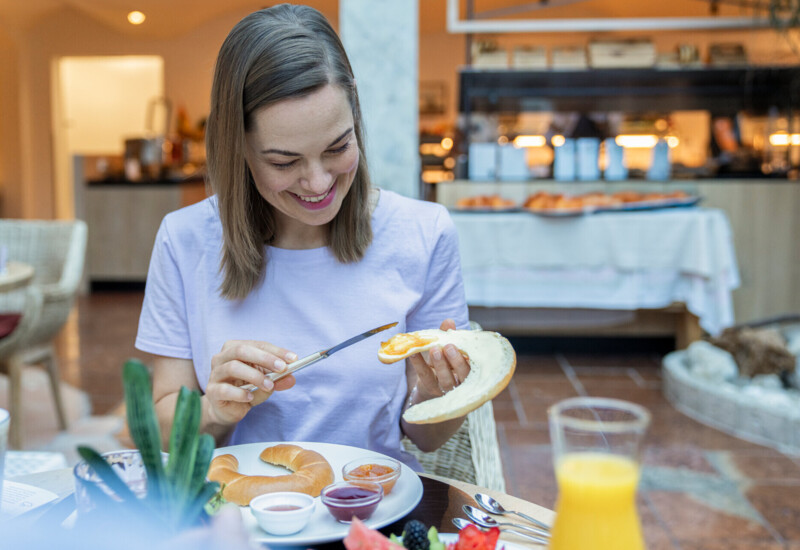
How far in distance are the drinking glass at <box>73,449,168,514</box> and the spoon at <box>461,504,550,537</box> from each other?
37cm

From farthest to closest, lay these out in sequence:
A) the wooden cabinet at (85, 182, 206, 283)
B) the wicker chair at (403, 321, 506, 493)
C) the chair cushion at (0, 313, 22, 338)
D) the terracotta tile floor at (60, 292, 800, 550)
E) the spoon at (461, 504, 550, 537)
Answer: the wooden cabinet at (85, 182, 206, 283), the chair cushion at (0, 313, 22, 338), the terracotta tile floor at (60, 292, 800, 550), the wicker chair at (403, 321, 506, 493), the spoon at (461, 504, 550, 537)

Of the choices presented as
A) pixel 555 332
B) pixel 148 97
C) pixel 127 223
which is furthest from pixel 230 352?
pixel 148 97

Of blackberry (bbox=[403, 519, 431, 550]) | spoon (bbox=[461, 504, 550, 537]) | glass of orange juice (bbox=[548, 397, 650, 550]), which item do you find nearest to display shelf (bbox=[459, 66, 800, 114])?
spoon (bbox=[461, 504, 550, 537])

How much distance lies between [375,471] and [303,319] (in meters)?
0.41

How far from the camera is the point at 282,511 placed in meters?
0.74

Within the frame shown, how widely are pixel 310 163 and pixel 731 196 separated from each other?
154 inches

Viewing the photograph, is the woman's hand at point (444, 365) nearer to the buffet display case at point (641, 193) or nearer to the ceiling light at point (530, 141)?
the buffet display case at point (641, 193)

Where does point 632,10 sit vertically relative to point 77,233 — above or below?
above

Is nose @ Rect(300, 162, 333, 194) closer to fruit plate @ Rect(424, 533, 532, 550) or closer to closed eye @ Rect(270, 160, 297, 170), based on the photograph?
closed eye @ Rect(270, 160, 297, 170)

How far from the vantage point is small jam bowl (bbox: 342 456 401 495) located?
830 mm

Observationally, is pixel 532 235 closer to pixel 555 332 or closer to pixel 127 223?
pixel 555 332

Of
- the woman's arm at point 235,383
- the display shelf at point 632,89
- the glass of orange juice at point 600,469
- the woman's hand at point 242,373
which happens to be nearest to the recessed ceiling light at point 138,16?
the display shelf at point 632,89

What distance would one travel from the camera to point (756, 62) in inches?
179

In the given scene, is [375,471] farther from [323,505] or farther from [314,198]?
[314,198]
